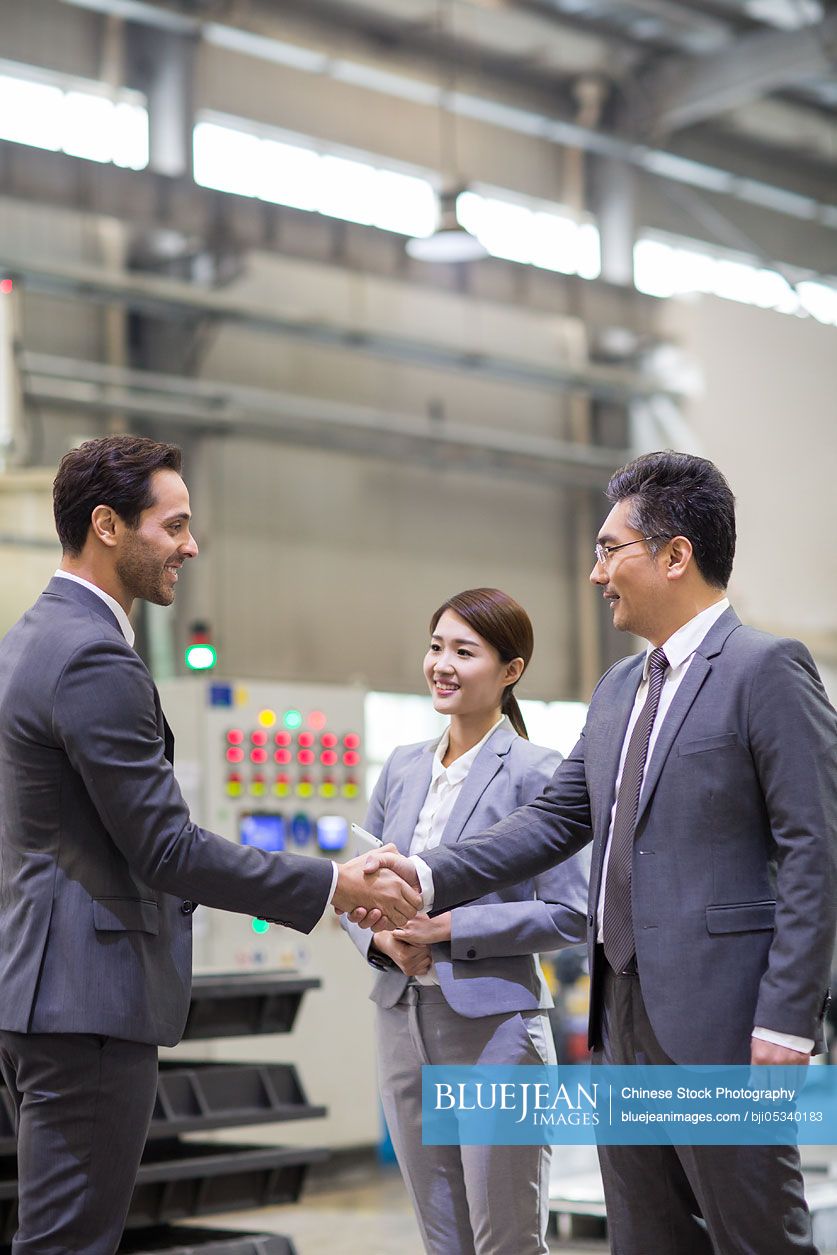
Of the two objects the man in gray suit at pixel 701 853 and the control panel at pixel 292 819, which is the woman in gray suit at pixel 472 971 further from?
the control panel at pixel 292 819

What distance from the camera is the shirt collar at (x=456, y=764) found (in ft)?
9.37

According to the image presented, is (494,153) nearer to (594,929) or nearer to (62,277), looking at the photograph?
(62,277)

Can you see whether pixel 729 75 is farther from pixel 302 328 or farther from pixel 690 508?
pixel 690 508

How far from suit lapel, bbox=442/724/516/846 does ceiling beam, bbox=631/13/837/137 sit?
6.90m

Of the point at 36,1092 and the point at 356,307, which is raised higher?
the point at 356,307

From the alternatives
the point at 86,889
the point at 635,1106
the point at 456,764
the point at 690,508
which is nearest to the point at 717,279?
the point at 456,764

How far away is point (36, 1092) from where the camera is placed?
2107mm

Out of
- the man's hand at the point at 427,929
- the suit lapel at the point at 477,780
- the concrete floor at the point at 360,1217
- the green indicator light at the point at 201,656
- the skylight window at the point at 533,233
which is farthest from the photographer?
the skylight window at the point at 533,233

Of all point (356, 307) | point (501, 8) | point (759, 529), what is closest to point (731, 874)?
point (759, 529)

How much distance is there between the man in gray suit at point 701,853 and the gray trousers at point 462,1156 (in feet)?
1.10

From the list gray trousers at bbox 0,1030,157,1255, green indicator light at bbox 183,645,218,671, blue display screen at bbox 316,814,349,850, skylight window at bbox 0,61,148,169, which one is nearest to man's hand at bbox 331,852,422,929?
gray trousers at bbox 0,1030,157,1255

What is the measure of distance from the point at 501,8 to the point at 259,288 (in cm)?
223

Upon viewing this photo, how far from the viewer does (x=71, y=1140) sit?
82.2 inches

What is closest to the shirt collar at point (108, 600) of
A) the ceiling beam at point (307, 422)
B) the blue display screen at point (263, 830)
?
the blue display screen at point (263, 830)
